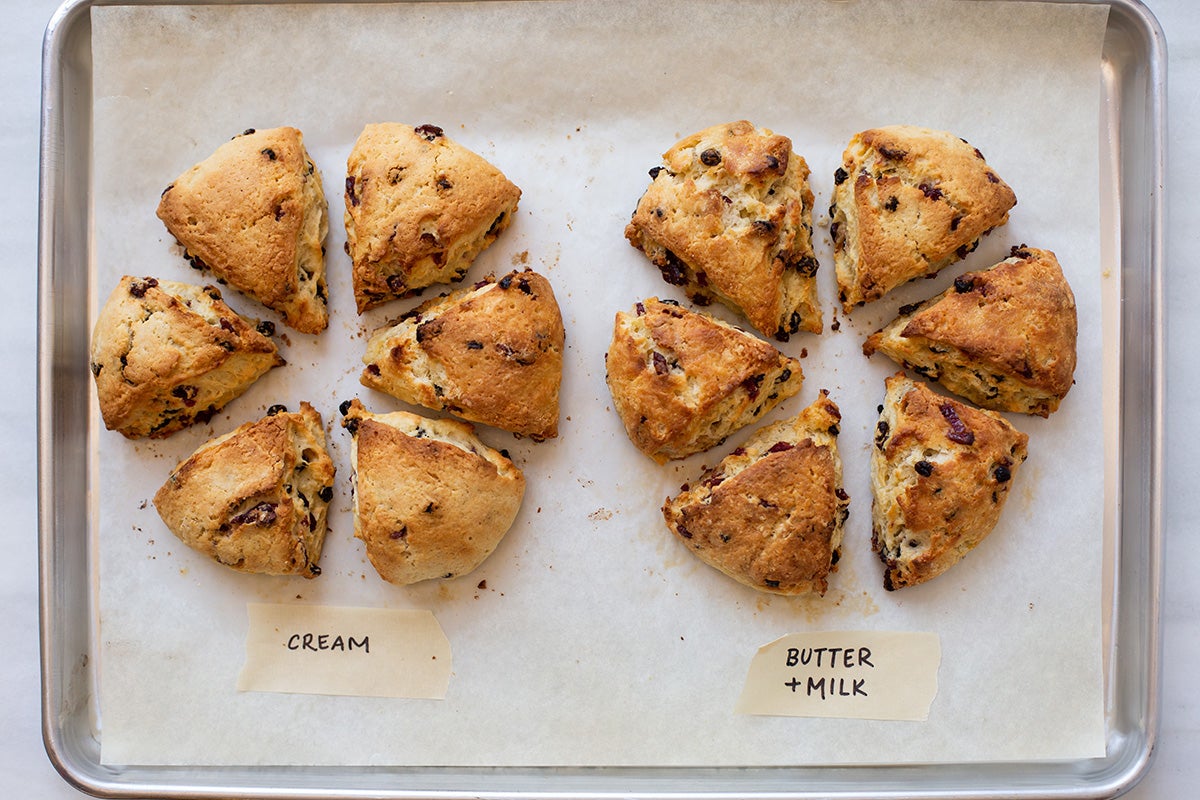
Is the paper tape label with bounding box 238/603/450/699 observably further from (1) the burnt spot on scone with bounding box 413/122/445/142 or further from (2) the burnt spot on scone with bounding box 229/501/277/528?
(1) the burnt spot on scone with bounding box 413/122/445/142

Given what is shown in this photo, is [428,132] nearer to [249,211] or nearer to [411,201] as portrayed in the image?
[411,201]

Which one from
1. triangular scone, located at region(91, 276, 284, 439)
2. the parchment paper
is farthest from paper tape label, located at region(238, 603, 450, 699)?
triangular scone, located at region(91, 276, 284, 439)

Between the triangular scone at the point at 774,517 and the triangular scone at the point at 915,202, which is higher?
the triangular scone at the point at 915,202

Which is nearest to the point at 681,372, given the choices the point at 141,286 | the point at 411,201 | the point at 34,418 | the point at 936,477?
the point at 936,477

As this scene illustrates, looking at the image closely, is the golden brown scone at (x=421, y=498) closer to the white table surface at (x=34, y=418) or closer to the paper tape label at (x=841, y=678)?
the paper tape label at (x=841, y=678)

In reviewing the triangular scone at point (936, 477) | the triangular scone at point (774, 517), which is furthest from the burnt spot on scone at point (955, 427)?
A: the triangular scone at point (774, 517)

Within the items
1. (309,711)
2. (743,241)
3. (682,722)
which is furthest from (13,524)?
(743,241)
